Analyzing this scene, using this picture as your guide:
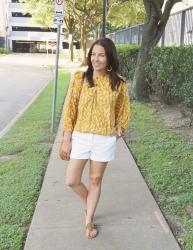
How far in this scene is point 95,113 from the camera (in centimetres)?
380

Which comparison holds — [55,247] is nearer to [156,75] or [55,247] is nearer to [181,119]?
[181,119]

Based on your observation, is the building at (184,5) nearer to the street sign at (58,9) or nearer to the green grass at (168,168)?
the street sign at (58,9)

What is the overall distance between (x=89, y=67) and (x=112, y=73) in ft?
0.68

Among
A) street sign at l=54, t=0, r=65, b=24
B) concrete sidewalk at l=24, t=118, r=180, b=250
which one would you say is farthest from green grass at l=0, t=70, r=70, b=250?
street sign at l=54, t=0, r=65, b=24

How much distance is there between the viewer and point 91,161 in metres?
3.91

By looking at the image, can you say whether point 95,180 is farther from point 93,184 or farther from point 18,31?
point 18,31

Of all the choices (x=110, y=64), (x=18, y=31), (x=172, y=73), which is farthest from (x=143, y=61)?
(x=18, y=31)

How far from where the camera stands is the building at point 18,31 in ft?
294

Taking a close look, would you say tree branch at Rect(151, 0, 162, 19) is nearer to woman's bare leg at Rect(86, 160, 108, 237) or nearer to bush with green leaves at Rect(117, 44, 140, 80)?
bush with green leaves at Rect(117, 44, 140, 80)

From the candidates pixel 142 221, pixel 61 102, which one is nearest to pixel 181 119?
pixel 61 102

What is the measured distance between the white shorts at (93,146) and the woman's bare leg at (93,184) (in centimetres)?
8

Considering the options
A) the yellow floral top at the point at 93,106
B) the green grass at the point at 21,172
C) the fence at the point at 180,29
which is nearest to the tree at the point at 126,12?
the fence at the point at 180,29

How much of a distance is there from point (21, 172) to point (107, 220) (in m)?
2.00

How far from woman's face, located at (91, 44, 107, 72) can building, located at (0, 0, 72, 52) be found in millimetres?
87117
